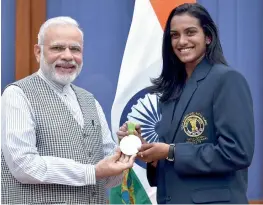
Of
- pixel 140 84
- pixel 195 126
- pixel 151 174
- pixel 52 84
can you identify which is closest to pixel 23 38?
pixel 140 84

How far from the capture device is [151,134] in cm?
273

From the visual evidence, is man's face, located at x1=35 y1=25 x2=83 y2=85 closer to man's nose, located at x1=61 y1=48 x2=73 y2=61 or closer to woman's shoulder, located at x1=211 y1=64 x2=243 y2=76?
man's nose, located at x1=61 y1=48 x2=73 y2=61

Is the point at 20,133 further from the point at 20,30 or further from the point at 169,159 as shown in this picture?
the point at 20,30

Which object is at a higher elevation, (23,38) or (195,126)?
(23,38)

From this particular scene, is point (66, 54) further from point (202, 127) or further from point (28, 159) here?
point (202, 127)

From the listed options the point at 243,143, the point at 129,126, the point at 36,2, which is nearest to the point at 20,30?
the point at 36,2

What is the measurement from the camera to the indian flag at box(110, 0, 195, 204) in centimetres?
274

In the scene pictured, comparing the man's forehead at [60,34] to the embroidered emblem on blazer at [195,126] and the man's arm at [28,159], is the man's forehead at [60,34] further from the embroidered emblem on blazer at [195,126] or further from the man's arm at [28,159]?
the embroidered emblem on blazer at [195,126]

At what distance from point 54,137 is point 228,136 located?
0.60 meters

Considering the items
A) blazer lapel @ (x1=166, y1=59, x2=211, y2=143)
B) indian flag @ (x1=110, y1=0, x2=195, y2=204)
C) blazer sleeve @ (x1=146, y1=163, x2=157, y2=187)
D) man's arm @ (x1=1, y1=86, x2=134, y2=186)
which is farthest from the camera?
indian flag @ (x1=110, y1=0, x2=195, y2=204)

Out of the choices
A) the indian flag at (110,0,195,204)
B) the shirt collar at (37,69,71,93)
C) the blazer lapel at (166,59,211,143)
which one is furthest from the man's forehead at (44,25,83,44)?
the indian flag at (110,0,195,204)

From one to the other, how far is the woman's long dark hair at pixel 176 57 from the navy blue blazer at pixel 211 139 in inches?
2.9

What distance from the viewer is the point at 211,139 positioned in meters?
1.82

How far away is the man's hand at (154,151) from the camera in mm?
1837
